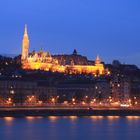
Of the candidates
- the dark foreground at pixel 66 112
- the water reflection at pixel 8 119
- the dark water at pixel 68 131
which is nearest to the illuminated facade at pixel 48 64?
the dark foreground at pixel 66 112

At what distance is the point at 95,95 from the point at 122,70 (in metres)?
38.4

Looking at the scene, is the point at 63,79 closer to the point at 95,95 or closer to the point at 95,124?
the point at 95,95

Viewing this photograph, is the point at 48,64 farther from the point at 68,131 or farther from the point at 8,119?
the point at 68,131

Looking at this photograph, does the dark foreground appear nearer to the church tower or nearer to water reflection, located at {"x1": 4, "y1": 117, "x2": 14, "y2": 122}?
water reflection, located at {"x1": 4, "y1": 117, "x2": 14, "y2": 122}

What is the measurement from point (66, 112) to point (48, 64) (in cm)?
6136

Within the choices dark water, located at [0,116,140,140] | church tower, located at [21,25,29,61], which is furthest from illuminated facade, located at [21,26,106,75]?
dark water, located at [0,116,140,140]

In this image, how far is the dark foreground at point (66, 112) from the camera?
7035cm

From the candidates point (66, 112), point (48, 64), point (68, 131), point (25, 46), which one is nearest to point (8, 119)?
point (66, 112)

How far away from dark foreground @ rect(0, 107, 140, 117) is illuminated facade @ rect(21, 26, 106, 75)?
170ft

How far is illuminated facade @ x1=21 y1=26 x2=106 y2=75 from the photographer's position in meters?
134

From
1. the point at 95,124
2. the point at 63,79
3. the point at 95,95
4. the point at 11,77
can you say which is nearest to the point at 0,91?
the point at 11,77

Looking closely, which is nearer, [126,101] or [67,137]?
[67,137]

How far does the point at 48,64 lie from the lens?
135750 millimetres

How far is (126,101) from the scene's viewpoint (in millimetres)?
97750
